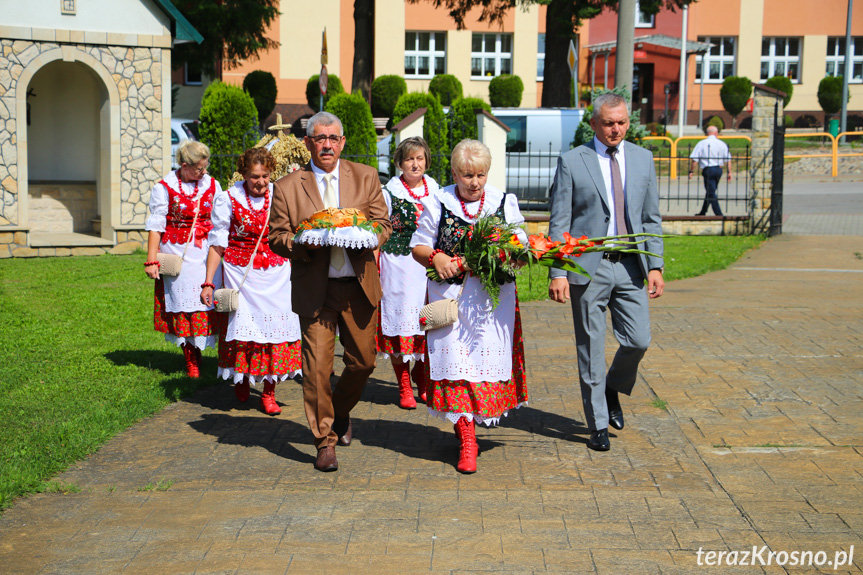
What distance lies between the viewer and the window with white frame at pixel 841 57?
46594 mm

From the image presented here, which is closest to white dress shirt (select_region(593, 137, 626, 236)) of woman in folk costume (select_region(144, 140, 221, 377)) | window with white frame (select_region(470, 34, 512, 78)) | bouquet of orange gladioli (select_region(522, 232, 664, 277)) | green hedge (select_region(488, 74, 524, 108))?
bouquet of orange gladioli (select_region(522, 232, 664, 277))

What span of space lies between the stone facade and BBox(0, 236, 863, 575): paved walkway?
9.07 meters

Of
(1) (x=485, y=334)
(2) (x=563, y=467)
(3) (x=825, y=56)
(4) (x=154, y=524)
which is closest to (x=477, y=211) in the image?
(1) (x=485, y=334)

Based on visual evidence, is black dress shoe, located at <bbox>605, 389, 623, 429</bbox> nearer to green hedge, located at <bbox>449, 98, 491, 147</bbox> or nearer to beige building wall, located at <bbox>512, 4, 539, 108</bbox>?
green hedge, located at <bbox>449, 98, 491, 147</bbox>

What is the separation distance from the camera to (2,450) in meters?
5.76

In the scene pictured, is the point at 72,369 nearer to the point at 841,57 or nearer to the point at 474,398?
the point at 474,398

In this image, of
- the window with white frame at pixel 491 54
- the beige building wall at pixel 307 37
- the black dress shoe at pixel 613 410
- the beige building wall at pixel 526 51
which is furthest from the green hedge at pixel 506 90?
the black dress shoe at pixel 613 410

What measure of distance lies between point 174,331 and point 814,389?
16.5 feet

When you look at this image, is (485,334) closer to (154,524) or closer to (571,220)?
(571,220)

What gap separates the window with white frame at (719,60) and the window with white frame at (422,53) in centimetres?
1324

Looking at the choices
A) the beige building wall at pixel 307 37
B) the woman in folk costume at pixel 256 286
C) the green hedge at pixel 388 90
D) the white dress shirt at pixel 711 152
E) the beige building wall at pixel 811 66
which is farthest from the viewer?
the beige building wall at pixel 811 66

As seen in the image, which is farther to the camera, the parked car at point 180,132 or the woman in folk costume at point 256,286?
the parked car at point 180,132

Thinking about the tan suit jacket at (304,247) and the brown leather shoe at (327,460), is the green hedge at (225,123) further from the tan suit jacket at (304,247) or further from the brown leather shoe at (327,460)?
the brown leather shoe at (327,460)

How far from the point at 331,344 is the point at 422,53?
123 feet
